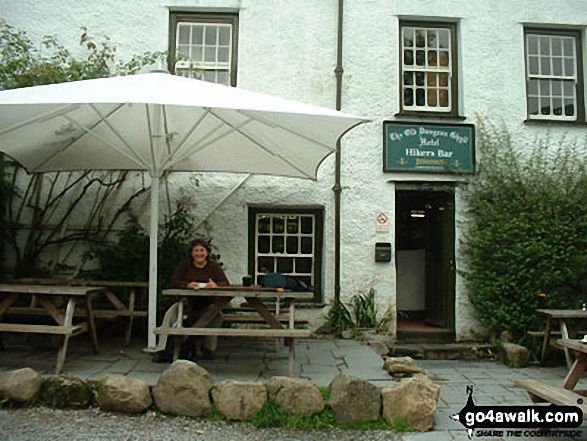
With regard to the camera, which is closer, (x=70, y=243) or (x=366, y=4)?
(x=70, y=243)

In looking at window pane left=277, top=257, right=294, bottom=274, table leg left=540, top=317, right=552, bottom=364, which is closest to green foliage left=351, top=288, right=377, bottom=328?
window pane left=277, top=257, right=294, bottom=274

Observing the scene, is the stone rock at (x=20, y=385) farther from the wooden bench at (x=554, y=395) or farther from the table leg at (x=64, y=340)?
the wooden bench at (x=554, y=395)

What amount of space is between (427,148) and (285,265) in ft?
9.34

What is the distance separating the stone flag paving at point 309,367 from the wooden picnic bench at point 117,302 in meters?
0.39

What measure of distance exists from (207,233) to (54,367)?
308 centimetres

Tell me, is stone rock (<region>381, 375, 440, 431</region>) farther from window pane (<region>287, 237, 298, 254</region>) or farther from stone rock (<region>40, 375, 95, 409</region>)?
window pane (<region>287, 237, 298, 254</region>)

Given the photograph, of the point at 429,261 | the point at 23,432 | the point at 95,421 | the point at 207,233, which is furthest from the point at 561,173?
the point at 23,432

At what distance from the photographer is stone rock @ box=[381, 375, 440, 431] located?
14.0 feet

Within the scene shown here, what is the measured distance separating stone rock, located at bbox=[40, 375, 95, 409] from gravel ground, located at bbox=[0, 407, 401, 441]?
7 cm

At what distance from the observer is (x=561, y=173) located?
7.71m

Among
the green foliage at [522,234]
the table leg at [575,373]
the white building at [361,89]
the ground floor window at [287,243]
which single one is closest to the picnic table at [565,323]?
the green foliage at [522,234]

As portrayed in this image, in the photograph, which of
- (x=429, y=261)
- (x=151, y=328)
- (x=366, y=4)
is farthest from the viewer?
(x=429, y=261)

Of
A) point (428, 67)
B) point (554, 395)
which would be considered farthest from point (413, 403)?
point (428, 67)

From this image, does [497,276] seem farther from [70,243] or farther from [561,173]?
[70,243]
